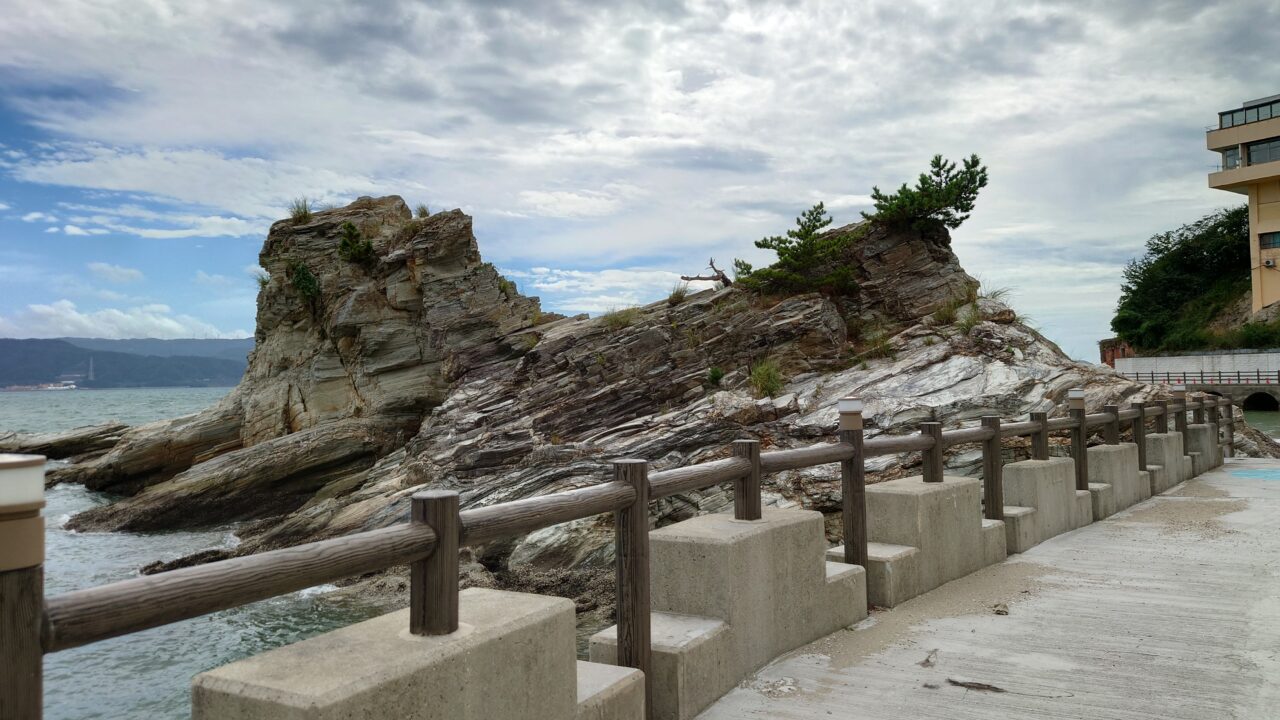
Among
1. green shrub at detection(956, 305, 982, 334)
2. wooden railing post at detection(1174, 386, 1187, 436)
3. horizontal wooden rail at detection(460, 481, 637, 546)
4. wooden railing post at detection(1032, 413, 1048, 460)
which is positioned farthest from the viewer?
green shrub at detection(956, 305, 982, 334)

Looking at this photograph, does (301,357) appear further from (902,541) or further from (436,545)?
(436,545)

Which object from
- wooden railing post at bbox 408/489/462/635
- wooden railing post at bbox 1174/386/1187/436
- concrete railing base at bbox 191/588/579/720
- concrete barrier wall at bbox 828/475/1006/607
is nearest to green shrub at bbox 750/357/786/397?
wooden railing post at bbox 1174/386/1187/436

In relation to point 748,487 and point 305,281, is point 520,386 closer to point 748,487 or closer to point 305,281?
point 305,281

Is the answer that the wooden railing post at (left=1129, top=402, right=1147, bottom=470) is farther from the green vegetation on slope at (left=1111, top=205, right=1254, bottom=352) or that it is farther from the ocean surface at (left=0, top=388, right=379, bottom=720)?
the green vegetation on slope at (left=1111, top=205, right=1254, bottom=352)

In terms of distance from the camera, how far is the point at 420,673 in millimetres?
2699

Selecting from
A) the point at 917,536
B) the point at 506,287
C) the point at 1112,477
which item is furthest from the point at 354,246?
the point at 917,536

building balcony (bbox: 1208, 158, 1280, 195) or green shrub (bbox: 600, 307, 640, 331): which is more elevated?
building balcony (bbox: 1208, 158, 1280, 195)

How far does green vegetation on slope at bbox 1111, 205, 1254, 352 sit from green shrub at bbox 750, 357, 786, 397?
50.6 metres

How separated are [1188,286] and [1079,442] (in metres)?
63.2

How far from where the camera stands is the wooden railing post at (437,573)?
2.95 m

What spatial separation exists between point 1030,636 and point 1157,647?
0.72 meters

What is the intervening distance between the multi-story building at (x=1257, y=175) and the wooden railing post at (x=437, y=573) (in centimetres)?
6440

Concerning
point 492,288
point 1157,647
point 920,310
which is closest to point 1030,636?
point 1157,647

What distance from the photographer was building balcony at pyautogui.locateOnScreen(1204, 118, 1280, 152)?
5291 cm
